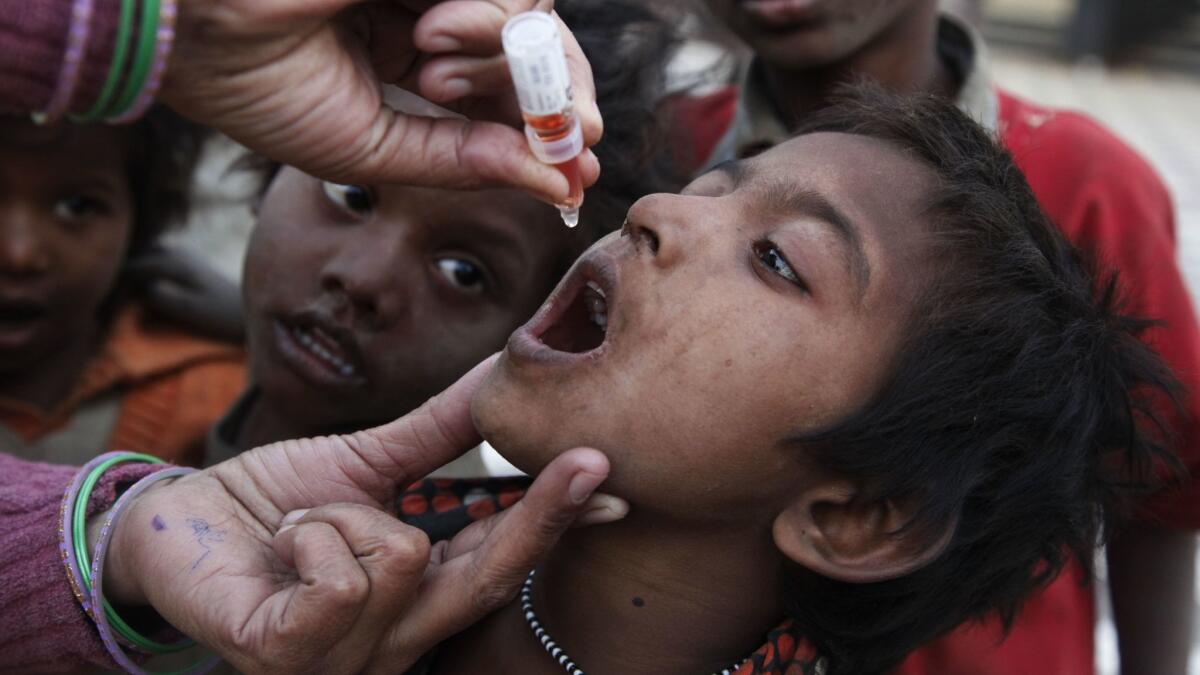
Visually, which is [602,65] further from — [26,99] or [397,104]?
[26,99]

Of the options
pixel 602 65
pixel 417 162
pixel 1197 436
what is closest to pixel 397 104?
pixel 602 65

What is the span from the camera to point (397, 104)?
86.0 inches

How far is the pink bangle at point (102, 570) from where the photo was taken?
1.58 m

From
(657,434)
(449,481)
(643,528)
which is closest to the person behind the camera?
(657,434)

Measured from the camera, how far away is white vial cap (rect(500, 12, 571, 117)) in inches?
55.9

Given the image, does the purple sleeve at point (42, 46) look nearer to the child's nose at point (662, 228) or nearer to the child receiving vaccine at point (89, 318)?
the child's nose at point (662, 228)

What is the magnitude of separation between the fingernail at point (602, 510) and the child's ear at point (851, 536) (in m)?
0.23

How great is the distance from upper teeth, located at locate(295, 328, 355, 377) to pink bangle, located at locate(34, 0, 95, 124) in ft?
3.04

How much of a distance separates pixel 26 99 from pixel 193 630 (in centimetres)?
63

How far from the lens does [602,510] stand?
60.4 inches

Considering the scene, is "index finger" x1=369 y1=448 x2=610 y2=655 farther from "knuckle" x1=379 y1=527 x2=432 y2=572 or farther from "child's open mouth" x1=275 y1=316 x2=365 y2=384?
"child's open mouth" x1=275 y1=316 x2=365 y2=384

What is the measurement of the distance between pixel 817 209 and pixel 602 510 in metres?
0.47

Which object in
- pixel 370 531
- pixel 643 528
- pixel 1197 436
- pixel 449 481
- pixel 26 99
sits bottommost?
pixel 1197 436

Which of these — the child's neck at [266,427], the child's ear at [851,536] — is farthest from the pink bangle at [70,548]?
the child's ear at [851,536]
